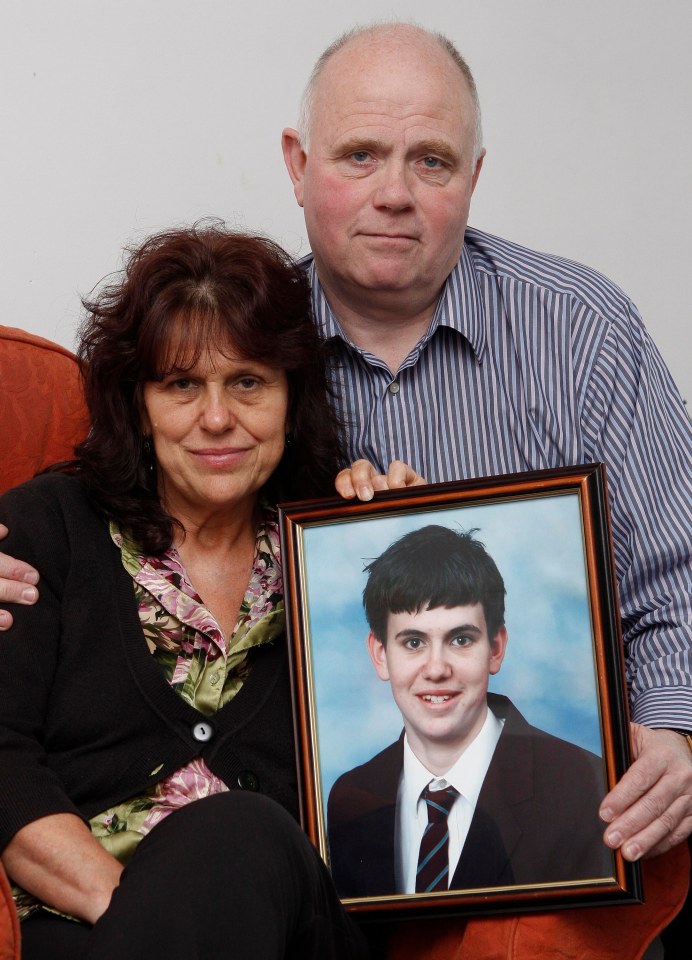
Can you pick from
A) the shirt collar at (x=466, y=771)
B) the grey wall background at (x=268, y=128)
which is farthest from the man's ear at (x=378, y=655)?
the grey wall background at (x=268, y=128)

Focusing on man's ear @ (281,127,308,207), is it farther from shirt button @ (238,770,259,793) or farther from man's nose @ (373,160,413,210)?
shirt button @ (238,770,259,793)

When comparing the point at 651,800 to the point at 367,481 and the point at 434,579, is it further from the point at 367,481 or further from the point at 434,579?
the point at 367,481

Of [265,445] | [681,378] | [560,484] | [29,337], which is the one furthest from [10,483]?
[681,378]

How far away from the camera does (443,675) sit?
153 centimetres

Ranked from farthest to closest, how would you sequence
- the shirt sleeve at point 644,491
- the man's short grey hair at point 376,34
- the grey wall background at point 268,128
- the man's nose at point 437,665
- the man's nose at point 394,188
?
the grey wall background at point 268,128
the man's short grey hair at point 376,34
the man's nose at point 394,188
the shirt sleeve at point 644,491
the man's nose at point 437,665

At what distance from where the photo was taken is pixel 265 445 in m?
1.72

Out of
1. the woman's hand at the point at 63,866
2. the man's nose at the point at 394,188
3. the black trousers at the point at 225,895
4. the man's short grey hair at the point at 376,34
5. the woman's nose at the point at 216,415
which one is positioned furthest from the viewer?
the man's short grey hair at the point at 376,34

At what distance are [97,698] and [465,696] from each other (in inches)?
19.5

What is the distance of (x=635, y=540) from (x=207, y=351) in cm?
74

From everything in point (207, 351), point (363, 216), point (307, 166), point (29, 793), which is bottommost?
point (29, 793)

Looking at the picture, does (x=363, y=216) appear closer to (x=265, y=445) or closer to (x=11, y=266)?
(x=265, y=445)

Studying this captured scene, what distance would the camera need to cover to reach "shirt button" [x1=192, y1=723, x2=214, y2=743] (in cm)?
161

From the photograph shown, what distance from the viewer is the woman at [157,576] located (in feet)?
4.94

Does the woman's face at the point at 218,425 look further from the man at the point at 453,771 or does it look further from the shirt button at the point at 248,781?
the shirt button at the point at 248,781
